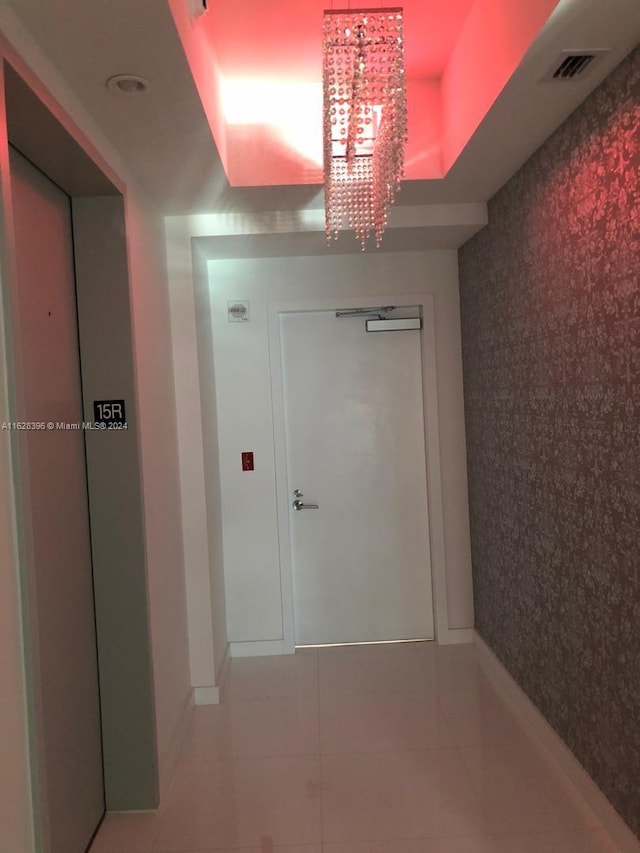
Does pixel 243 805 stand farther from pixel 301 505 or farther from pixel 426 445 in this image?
pixel 426 445

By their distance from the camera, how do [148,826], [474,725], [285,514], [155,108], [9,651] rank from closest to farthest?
[9,651]
[155,108]
[148,826]
[474,725]
[285,514]

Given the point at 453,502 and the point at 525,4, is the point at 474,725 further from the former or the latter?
the point at 525,4

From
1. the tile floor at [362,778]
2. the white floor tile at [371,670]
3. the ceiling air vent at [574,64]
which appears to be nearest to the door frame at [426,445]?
the white floor tile at [371,670]

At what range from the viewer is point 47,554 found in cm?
180

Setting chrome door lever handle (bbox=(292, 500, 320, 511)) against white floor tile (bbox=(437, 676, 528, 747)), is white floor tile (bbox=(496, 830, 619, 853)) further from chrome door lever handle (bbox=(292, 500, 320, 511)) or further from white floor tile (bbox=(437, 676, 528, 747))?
chrome door lever handle (bbox=(292, 500, 320, 511))

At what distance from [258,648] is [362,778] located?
129 centimetres

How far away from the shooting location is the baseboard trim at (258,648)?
3504 mm

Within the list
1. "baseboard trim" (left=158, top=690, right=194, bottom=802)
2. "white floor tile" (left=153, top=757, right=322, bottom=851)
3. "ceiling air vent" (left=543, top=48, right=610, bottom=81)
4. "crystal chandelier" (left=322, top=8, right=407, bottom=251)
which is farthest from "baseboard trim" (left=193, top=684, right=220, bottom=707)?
"ceiling air vent" (left=543, top=48, right=610, bottom=81)

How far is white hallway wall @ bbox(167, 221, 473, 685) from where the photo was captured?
135 inches

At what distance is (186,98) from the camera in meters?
1.74

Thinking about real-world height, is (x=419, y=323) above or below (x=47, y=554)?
above

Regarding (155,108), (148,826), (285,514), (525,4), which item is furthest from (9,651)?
(285,514)

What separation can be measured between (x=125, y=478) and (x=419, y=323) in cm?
204

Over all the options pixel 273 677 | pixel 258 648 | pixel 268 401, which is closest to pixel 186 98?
pixel 268 401
